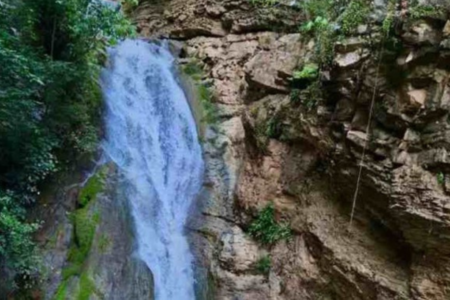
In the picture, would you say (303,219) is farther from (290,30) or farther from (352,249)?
(290,30)

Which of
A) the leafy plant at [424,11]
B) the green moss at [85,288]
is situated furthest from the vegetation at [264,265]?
the leafy plant at [424,11]

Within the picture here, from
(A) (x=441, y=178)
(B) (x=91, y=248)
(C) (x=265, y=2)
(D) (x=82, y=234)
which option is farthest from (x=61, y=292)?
(C) (x=265, y=2)

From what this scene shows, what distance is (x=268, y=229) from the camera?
314 inches

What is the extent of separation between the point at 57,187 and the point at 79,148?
75cm

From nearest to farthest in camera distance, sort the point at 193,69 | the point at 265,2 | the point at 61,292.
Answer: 1. the point at 61,292
2. the point at 265,2
3. the point at 193,69

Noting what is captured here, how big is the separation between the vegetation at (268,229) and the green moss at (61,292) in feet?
10.5

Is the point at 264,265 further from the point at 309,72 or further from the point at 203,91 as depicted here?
the point at 203,91

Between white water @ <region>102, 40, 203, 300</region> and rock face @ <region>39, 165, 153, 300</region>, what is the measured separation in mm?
318

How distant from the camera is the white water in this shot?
307 inches

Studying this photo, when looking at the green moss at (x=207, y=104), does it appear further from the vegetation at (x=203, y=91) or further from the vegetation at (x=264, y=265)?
A: the vegetation at (x=264, y=265)

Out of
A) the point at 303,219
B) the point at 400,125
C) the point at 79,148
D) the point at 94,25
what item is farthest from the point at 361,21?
the point at 79,148

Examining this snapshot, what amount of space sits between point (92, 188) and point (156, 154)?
1.75 meters

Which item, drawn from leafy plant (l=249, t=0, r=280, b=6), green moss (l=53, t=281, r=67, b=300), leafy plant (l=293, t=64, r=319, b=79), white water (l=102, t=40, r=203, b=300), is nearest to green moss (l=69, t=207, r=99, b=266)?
green moss (l=53, t=281, r=67, b=300)

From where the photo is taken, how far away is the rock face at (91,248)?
6711 millimetres
